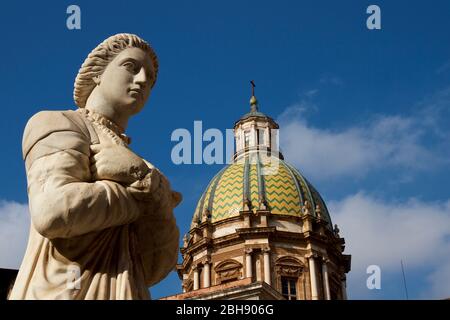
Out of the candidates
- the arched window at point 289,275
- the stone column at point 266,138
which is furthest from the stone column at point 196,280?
the stone column at point 266,138

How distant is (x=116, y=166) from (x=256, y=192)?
45864 mm

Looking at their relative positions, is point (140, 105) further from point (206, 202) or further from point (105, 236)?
point (206, 202)

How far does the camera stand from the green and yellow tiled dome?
49.4 m

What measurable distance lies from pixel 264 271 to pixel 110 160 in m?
41.6

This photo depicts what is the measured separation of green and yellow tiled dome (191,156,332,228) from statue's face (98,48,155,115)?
1720 inches

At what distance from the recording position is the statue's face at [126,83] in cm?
446

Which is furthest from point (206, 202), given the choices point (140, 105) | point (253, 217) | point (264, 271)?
point (140, 105)

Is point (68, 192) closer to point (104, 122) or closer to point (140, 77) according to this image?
point (104, 122)

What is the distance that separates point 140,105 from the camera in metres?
4.52

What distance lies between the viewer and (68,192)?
3.68 metres

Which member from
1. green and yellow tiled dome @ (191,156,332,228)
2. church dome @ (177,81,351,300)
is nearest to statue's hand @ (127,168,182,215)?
church dome @ (177,81,351,300)

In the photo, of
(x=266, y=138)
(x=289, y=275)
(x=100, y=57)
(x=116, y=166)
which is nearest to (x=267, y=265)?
(x=289, y=275)

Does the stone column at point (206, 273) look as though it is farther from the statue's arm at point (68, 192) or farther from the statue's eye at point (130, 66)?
the statue's arm at point (68, 192)

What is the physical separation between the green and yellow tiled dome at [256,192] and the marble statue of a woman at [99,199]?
4372cm
